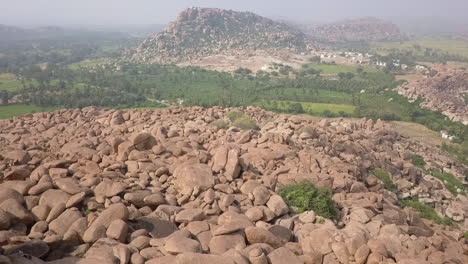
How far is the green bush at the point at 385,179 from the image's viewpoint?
82.5 ft

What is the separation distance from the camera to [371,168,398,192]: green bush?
25156mm

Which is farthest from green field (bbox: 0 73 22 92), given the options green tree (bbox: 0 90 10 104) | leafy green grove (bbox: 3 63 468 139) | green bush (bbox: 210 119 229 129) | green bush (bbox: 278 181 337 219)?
green bush (bbox: 278 181 337 219)

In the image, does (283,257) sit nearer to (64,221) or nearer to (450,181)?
(64,221)

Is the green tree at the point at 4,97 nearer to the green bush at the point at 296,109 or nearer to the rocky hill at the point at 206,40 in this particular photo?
the green bush at the point at 296,109

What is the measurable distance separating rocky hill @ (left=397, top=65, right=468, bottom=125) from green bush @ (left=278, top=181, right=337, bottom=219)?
69.2m

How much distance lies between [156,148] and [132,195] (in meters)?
6.03

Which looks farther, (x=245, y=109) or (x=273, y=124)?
(x=245, y=109)

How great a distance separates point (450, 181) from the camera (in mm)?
33500

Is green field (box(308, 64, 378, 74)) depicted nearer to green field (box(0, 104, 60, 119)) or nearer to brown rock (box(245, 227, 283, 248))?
green field (box(0, 104, 60, 119))

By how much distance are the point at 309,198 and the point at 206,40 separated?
543 ft

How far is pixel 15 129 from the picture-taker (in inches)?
1170

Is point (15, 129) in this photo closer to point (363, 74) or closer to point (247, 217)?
point (247, 217)

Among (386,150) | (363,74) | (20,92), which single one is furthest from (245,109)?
(363,74)

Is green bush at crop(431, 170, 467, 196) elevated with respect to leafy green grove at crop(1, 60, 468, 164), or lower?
elevated
